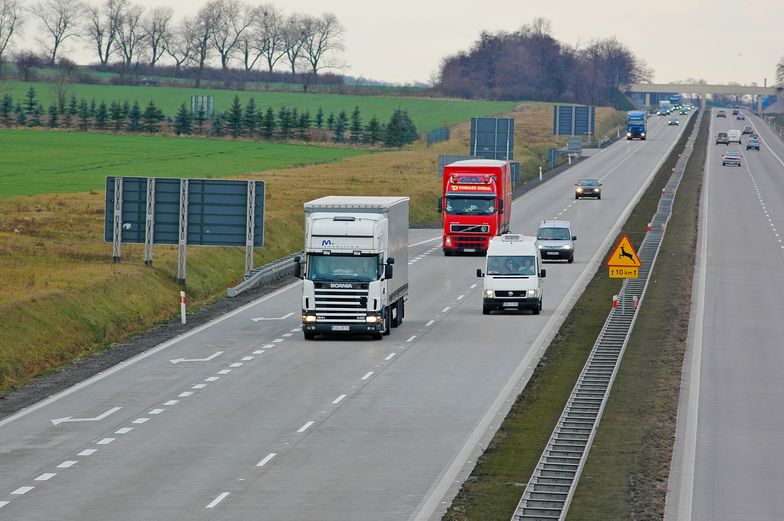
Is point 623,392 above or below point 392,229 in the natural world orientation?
below

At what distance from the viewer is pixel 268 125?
168 meters

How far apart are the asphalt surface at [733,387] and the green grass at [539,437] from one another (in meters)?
0.99

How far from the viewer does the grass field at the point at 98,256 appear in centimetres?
4009

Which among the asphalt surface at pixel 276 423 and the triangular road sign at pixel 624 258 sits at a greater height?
the triangular road sign at pixel 624 258

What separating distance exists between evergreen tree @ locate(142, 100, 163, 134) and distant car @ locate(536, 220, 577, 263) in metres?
110

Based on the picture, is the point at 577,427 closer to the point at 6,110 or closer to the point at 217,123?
the point at 217,123

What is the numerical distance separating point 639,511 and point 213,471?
23.7 ft

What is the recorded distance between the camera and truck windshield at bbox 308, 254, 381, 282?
4066cm

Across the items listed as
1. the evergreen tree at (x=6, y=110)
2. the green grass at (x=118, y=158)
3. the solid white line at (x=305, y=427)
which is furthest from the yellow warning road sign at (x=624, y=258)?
the evergreen tree at (x=6, y=110)

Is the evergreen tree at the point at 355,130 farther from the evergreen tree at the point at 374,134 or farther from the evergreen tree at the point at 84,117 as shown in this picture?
the evergreen tree at the point at 84,117

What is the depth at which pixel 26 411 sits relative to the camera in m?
31.5

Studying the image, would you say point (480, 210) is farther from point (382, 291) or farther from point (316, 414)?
point (316, 414)

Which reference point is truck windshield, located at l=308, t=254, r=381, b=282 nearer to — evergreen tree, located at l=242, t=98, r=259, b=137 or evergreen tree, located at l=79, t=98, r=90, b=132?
evergreen tree, located at l=242, t=98, r=259, b=137

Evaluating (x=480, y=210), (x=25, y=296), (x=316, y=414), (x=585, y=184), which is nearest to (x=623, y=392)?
(x=316, y=414)
